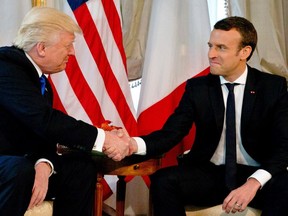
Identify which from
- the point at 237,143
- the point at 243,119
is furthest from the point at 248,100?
the point at 237,143

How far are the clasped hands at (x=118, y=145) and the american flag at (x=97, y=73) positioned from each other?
0.72 meters

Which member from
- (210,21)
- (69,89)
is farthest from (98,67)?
(210,21)

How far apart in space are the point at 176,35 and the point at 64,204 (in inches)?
55.6

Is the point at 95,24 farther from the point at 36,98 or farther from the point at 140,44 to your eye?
the point at 36,98

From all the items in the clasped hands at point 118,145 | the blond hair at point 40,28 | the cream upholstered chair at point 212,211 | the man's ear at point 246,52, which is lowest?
the cream upholstered chair at point 212,211

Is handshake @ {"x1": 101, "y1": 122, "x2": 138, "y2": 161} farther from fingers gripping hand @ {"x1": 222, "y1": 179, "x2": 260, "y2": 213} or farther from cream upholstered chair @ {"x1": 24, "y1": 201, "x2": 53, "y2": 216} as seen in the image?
fingers gripping hand @ {"x1": 222, "y1": 179, "x2": 260, "y2": 213}

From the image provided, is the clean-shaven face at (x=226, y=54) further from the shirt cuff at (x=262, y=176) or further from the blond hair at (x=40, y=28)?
the blond hair at (x=40, y=28)

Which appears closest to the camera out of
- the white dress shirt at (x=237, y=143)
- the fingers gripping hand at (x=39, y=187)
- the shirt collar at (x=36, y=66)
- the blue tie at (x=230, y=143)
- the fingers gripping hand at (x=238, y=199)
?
the fingers gripping hand at (x=39, y=187)

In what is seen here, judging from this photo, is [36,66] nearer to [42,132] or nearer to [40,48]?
[40,48]

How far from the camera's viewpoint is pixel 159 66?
121 inches

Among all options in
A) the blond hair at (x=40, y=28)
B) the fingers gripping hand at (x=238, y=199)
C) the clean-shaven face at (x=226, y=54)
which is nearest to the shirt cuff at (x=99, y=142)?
the blond hair at (x=40, y=28)

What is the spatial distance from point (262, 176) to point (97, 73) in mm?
1240

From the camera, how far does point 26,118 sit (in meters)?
2.00

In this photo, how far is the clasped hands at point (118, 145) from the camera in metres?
2.15
